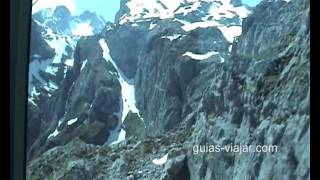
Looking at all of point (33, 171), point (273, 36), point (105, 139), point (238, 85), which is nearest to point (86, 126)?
point (105, 139)

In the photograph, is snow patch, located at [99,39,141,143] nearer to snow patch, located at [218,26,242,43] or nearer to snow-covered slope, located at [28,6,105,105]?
snow-covered slope, located at [28,6,105,105]

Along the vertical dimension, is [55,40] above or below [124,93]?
above

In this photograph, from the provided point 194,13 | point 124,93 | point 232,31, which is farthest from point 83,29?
point 232,31

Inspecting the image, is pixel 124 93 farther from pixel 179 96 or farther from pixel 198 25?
pixel 198 25

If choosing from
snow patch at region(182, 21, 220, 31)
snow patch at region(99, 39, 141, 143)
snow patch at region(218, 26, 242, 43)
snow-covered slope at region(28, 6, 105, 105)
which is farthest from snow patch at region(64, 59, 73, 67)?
snow patch at region(218, 26, 242, 43)

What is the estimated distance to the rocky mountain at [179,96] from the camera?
2.23 metres

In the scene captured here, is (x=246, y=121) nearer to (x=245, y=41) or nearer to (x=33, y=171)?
(x=245, y=41)

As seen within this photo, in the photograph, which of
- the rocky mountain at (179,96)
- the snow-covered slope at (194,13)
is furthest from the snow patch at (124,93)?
the snow-covered slope at (194,13)

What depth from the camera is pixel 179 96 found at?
229 centimetres

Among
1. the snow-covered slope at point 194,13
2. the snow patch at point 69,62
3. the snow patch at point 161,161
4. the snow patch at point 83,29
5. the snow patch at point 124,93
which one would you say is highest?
the snow-covered slope at point 194,13

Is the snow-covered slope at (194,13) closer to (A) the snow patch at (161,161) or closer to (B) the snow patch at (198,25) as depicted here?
(B) the snow patch at (198,25)

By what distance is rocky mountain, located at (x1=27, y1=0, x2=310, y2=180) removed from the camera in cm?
223

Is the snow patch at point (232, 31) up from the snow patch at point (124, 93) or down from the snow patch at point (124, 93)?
up

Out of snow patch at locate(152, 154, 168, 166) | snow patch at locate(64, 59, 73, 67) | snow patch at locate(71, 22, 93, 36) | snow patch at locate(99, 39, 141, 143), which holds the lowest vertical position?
snow patch at locate(152, 154, 168, 166)
